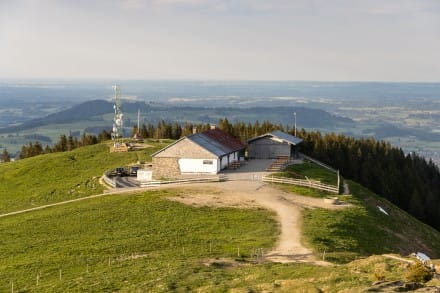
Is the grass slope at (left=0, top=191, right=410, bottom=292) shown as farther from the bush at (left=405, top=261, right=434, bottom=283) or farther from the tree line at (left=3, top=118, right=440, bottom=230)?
the tree line at (left=3, top=118, right=440, bottom=230)

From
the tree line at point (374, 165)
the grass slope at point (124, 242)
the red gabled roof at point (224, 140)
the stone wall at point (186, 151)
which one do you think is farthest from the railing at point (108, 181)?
the tree line at point (374, 165)

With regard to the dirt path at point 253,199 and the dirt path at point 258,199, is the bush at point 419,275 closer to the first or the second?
the dirt path at point 253,199

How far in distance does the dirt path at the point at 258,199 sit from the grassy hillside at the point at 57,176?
1428cm

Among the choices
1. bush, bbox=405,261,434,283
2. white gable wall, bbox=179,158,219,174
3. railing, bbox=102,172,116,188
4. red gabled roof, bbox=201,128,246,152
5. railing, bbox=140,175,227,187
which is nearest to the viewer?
bush, bbox=405,261,434,283

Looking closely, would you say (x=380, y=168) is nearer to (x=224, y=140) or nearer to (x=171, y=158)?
(x=224, y=140)

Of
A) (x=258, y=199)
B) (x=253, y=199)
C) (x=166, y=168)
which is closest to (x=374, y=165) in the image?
(x=166, y=168)

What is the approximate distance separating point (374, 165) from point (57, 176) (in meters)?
57.7

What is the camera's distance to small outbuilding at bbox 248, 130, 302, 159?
252ft

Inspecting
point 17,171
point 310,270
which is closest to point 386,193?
point 17,171

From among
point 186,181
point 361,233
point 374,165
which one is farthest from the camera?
point 374,165

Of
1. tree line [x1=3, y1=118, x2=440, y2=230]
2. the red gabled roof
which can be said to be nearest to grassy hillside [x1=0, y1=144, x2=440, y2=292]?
the red gabled roof

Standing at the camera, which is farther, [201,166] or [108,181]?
[201,166]

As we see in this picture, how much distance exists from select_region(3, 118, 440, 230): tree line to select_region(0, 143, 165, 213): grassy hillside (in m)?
21.7

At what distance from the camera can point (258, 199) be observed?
170ft
